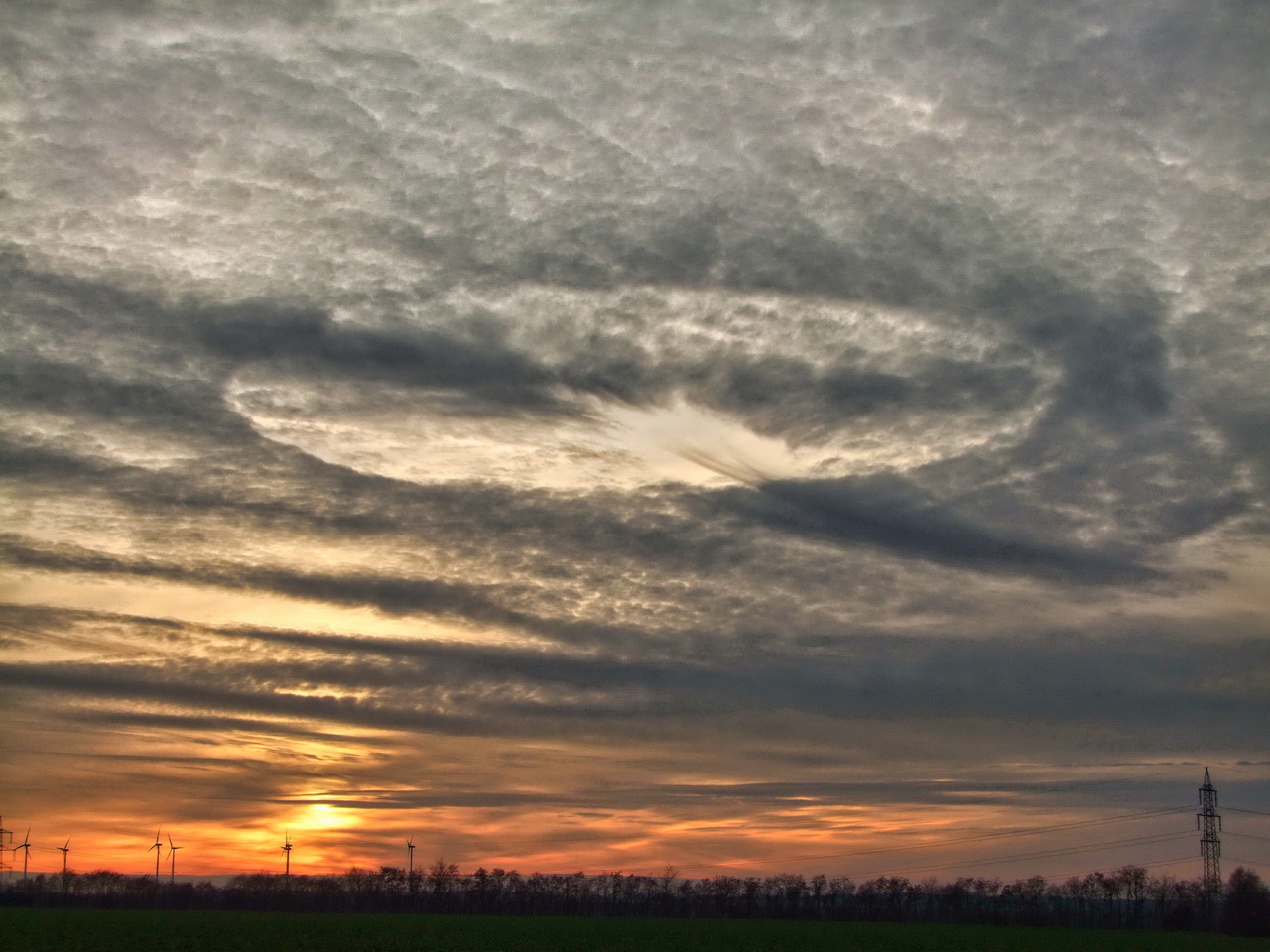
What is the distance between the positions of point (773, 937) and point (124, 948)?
69.6 m

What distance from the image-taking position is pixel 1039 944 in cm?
11788

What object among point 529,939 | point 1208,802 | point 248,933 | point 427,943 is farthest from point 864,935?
point 1208,802

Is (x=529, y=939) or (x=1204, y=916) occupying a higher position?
(x=529, y=939)

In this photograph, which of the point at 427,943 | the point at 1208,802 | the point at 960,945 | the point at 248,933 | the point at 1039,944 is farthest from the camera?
the point at 1208,802

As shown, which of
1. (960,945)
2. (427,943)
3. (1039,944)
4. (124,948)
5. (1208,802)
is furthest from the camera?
(1208,802)

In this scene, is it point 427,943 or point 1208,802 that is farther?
point 1208,802

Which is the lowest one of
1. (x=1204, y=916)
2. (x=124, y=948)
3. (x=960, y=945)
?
(x=1204, y=916)

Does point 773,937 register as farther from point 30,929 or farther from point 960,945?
point 30,929

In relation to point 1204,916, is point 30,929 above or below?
above

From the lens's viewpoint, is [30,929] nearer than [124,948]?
No

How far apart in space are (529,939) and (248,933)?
25.8 m

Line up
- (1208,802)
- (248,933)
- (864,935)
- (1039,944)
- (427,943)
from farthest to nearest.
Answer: (1208,802), (864,935), (1039,944), (248,933), (427,943)

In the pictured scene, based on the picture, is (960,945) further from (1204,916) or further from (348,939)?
(1204,916)

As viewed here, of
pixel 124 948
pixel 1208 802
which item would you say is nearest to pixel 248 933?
pixel 124 948
